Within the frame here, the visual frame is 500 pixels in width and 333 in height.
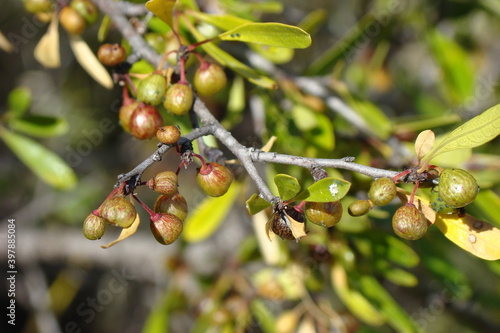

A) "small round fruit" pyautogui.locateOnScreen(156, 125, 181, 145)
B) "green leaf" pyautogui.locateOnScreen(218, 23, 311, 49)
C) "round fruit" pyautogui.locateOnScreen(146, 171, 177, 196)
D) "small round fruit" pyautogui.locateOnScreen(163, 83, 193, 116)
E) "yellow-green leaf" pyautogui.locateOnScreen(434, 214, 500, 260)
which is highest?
"green leaf" pyautogui.locateOnScreen(218, 23, 311, 49)

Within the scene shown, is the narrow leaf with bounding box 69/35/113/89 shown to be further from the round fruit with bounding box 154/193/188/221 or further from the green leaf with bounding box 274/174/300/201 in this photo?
the green leaf with bounding box 274/174/300/201

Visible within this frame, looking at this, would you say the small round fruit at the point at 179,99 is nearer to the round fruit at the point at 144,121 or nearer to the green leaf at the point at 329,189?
the round fruit at the point at 144,121

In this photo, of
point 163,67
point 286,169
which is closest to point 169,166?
point 286,169

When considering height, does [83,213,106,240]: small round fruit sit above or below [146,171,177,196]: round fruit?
below

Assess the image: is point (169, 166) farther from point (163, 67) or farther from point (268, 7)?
point (163, 67)

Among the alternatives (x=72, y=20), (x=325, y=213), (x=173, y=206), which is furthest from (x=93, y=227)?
(x=72, y=20)

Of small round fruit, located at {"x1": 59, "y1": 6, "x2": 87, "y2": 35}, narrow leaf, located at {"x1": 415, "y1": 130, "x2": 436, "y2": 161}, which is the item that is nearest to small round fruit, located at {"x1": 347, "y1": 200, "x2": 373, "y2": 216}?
narrow leaf, located at {"x1": 415, "y1": 130, "x2": 436, "y2": 161}
